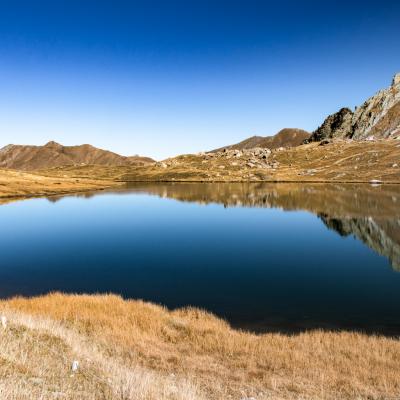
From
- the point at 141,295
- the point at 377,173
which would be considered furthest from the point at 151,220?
the point at 377,173

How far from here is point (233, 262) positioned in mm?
45969

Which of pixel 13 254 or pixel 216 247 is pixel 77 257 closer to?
pixel 13 254

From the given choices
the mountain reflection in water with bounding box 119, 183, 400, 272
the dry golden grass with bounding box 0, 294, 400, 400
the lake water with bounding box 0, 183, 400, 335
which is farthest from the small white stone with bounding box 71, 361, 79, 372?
the mountain reflection in water with bounding box 119, 183, 400, 272

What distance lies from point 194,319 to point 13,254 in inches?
1312

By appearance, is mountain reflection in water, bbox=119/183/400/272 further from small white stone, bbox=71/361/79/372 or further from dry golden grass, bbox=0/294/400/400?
small white stone, bbox=71/361/79/372

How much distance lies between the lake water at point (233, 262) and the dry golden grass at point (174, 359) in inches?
181

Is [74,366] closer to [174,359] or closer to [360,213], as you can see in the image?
[174,359]

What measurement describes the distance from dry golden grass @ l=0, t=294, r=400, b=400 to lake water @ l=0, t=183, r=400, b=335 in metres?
4.59

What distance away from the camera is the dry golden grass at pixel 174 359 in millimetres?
13219

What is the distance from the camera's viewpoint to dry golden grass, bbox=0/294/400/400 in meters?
13.2

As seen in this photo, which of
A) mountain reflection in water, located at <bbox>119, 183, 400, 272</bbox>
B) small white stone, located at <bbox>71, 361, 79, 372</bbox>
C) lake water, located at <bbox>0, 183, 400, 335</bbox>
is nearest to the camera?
small white stone, located at <bbox>71, 361, 79, 372</bbox>

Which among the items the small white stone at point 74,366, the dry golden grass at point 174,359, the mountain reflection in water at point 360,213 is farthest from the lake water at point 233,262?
the small white stone at point 74,366

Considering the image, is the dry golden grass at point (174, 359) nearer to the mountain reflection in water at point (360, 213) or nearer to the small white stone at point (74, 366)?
the small white stone at point (74, 366)

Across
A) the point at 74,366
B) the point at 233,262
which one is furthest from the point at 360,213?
the point at 74,366
